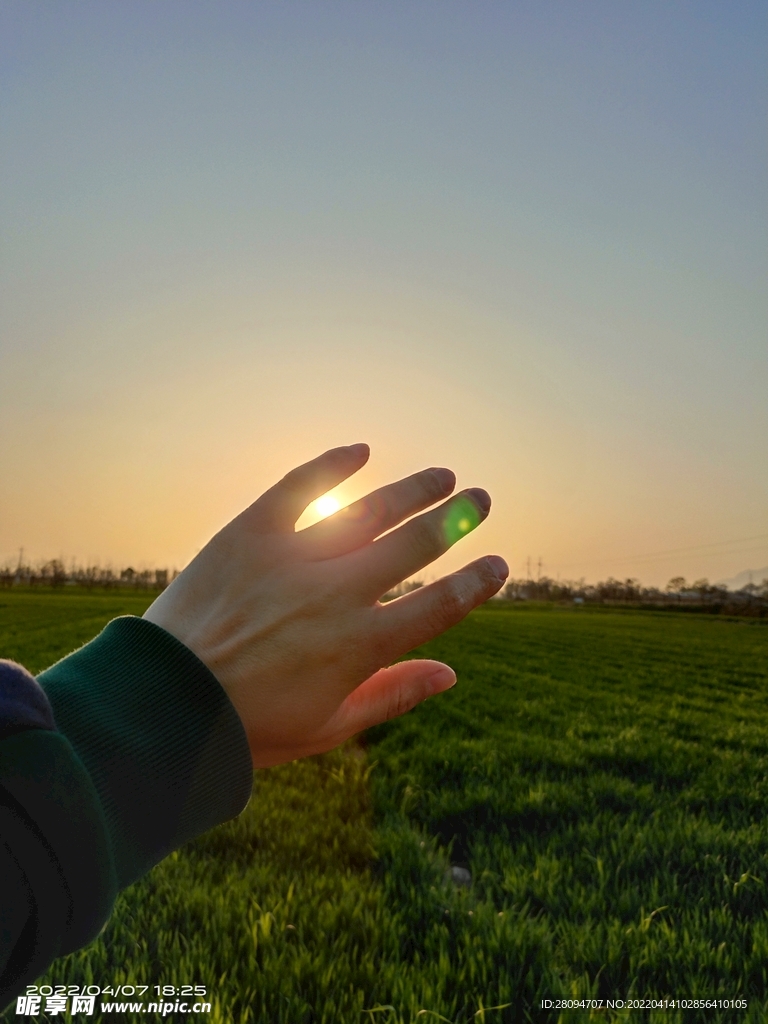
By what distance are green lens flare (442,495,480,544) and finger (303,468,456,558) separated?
44mm

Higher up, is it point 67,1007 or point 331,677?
point 331,677

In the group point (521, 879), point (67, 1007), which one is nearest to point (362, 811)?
point (521, 879)

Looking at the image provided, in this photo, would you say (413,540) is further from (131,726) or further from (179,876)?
(179,876)

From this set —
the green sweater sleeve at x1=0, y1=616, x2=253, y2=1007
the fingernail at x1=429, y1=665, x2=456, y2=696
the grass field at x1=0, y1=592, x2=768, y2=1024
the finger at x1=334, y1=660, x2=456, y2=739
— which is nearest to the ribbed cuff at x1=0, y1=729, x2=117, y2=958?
the green sweater sleeve at x1=0, y1=616, x2=253, y2=1007

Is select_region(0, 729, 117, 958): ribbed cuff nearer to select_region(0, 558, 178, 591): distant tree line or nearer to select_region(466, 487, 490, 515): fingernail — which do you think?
select_region(466, 487, 490, 515): fingernail

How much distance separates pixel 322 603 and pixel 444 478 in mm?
376

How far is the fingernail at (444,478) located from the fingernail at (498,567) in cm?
16

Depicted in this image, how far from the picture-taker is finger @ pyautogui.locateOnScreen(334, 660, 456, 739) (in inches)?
57.1

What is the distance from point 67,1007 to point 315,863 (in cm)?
163

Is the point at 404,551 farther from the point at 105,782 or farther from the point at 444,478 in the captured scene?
the point at 105,782

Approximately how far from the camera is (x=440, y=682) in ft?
4.91

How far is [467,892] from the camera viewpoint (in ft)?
11.7

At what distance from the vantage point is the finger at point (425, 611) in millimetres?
1336

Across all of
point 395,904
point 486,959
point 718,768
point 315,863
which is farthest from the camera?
point 718,768
